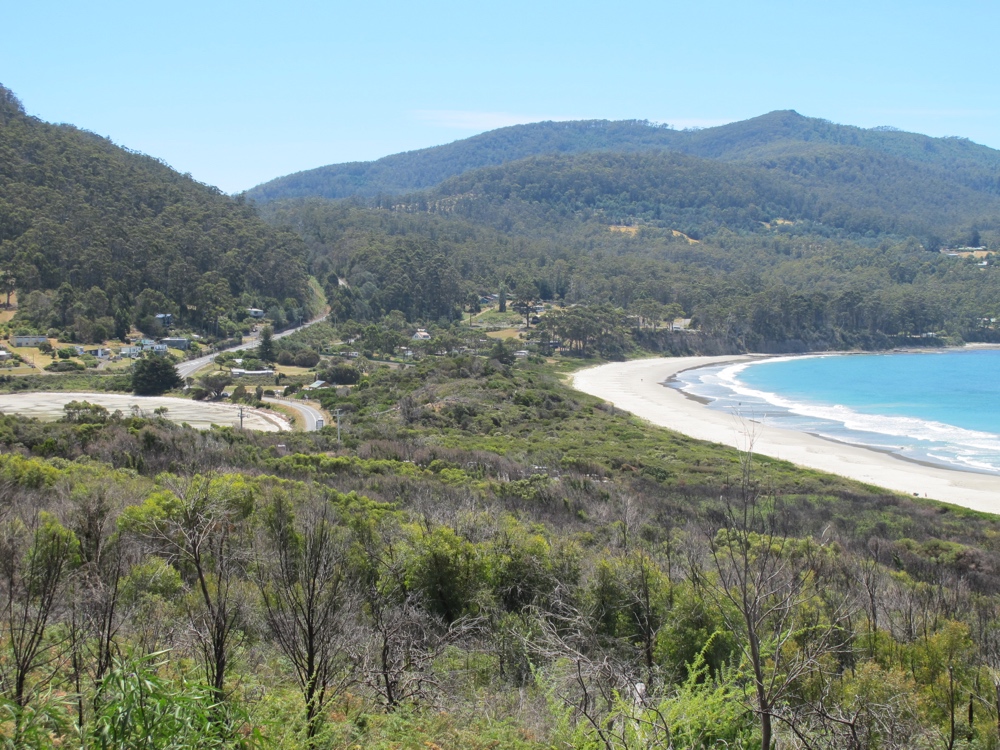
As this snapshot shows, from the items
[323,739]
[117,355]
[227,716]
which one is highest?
[227,716]

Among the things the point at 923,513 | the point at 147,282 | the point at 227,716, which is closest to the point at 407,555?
the point at 227,716

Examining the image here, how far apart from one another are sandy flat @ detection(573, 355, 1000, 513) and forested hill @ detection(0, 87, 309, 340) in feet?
125

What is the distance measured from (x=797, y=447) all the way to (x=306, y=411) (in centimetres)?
2679

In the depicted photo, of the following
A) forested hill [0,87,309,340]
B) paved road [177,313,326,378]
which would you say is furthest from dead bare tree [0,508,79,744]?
forested hill [0,87,309,340]

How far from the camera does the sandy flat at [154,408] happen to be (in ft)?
125

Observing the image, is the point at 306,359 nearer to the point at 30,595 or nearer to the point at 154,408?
the point at 154,408

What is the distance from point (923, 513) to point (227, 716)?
81.7 ft

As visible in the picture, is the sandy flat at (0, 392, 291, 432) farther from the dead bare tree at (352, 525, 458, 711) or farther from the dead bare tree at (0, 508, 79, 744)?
the dead bare tree at (0, 508, 79, 744)

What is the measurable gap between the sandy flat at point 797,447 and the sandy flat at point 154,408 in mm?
22451

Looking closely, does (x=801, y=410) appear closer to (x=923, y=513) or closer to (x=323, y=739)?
(x=923, y=513)

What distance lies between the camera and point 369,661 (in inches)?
283

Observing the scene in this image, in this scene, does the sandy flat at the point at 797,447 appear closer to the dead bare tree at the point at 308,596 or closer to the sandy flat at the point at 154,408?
the dead bare tree at the point at 308,596

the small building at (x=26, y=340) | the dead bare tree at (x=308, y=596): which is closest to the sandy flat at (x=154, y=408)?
the small building at (x=26, y=340)

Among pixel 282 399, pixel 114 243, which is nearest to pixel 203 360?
pixel 282 399
